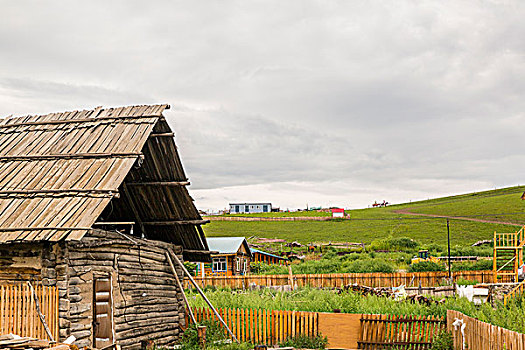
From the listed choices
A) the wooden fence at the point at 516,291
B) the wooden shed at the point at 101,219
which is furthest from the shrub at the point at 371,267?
the wooden shed at the point at 101,219

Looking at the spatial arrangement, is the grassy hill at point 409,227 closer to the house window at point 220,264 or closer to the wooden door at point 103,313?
the house window at point 220,264

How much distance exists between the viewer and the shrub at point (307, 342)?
54.2ft

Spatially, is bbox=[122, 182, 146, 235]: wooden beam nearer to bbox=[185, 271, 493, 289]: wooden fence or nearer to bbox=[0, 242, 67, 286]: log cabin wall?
bbox=[0, 242, 67, 286]: log cabin wall

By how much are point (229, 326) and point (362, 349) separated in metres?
4.14

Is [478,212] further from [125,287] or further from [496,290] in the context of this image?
[125,287]

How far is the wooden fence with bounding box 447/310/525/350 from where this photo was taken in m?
9.24

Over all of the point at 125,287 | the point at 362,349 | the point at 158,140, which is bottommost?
the point at 362,349

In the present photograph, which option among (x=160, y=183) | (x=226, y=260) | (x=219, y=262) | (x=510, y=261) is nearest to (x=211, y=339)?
(x=160, y=183)

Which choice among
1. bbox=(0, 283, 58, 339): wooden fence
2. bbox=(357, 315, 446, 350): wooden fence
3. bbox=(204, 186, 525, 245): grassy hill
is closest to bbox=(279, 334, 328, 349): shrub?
bbox=(357, 315, 446, 350): wooden fence

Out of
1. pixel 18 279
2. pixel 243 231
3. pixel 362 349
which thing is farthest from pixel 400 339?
pixel 243 231

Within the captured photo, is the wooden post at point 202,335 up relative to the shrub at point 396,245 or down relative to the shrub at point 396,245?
down

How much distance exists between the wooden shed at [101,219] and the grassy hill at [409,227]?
5925 cm

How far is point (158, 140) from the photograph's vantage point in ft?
50.8

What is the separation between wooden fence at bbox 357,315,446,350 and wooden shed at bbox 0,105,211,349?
5.61 m
